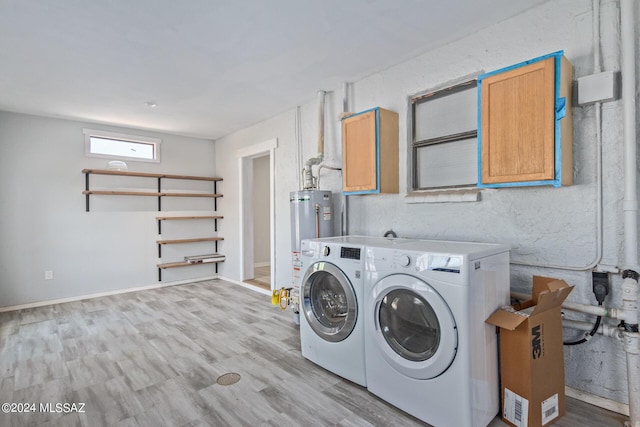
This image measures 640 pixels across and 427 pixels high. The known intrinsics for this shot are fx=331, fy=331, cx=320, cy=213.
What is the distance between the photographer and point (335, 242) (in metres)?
2.41

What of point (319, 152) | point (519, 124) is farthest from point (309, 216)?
point (519, 124)

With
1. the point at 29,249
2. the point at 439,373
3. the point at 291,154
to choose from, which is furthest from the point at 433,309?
the point at 29,249

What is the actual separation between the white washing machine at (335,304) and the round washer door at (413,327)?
0.57 feet

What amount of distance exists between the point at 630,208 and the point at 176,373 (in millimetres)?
3046

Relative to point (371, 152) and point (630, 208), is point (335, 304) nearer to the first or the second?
point (371, 152)

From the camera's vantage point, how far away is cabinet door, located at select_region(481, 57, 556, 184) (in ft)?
6.01

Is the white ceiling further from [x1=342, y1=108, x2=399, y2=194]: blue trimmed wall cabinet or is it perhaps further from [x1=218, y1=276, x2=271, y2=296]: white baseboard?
[x1=218, y1=276, x2=271, y2=296]: white baseboard

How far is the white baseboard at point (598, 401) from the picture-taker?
1.86 metres

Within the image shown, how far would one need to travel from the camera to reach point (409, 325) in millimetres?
1947

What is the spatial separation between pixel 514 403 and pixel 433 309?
2.17 feet

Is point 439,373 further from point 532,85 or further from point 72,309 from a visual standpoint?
point 72,309

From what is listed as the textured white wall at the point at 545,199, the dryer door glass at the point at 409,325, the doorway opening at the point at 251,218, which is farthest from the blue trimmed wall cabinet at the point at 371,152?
the doorway opening at the point at 251,218

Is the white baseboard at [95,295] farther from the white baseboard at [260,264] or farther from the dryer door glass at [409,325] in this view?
the dryer door glass at [409,325]

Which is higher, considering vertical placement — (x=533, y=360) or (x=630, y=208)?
(x=630, y=208)
